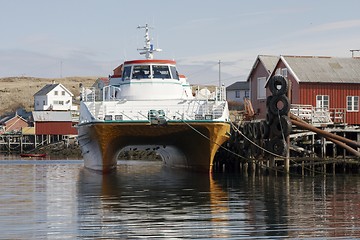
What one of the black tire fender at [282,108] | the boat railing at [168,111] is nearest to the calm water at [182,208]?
the boat railing at [168,111]

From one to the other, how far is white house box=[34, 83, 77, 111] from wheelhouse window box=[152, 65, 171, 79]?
73.2 metres

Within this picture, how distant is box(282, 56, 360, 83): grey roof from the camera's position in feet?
154

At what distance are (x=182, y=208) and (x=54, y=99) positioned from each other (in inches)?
3659

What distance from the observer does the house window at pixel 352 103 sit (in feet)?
155

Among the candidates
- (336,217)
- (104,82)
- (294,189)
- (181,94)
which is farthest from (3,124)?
(336,217)

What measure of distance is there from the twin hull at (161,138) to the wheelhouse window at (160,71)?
3423mm

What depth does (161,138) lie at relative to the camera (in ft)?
121

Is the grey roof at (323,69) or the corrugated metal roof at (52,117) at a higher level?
the grey roof at (323,69)

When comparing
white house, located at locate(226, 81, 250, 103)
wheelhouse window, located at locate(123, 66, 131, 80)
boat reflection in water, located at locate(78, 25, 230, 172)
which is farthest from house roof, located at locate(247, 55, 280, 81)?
white house, located at locate(226, 81, 250, 103)

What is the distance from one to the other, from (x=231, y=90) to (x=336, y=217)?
8196cm

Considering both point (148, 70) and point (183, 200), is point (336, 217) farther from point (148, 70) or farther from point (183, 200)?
point (148, 70)

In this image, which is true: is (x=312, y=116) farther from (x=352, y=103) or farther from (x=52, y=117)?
(x=52, y=117)

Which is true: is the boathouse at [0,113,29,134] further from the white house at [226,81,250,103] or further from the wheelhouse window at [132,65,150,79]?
the wheelhouse window at [132,65,150,79]

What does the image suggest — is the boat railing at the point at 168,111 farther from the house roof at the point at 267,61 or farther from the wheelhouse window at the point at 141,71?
the house roof at the point at 267,61
